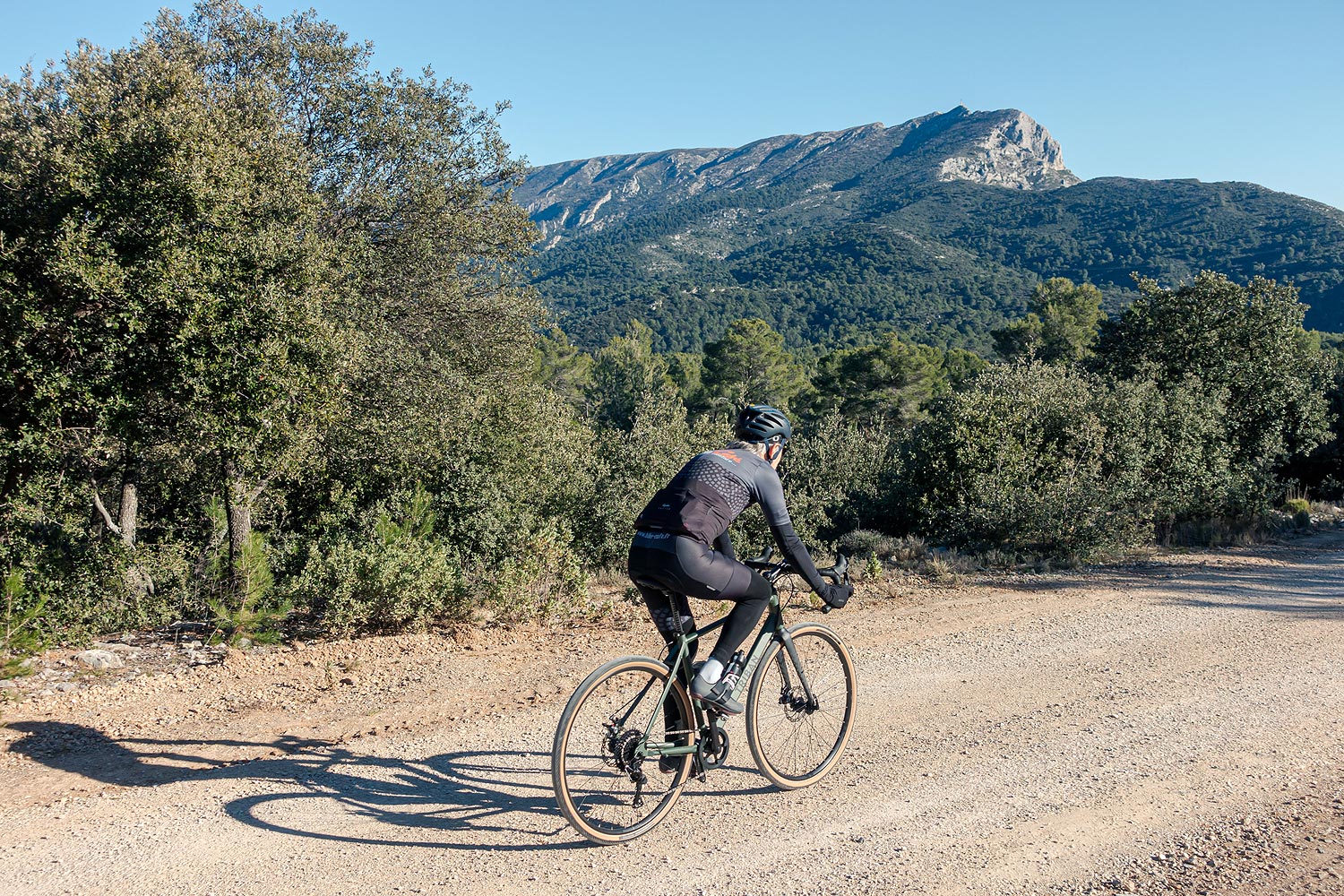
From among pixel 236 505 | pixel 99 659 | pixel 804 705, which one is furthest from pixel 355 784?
pixel 236 505

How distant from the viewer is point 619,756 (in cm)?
387

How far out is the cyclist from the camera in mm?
3828

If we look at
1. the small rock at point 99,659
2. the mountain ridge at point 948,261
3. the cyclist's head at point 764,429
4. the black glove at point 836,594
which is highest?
the mountain ridge at point 948,261

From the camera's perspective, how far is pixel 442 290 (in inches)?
575

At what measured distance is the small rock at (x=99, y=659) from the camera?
6.52 m

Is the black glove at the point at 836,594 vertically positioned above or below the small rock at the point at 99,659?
above

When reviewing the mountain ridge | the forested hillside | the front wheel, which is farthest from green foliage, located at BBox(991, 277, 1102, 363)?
the mountain ridge

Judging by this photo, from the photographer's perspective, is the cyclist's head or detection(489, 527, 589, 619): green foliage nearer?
the cyclist's head

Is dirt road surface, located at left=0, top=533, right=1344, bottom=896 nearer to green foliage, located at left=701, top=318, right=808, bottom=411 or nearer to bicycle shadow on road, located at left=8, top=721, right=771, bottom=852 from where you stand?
bicycle shadow on road, located at left=8, top=721, right=771, bottom=852

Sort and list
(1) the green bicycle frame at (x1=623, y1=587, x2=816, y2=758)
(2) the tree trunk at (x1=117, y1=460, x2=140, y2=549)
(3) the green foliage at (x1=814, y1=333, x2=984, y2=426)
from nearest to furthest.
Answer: (1) the green bicycle frame at (x1=623, y1=587, x2=816, y2=758) < (2) the tree trunk at (x1=117, y1=460, x2=140, y2=549) < (3) the green foliage at (x1=814, y1=333, x2=984, y2=426)

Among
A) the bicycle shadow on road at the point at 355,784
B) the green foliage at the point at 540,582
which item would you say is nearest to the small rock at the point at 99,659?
the bicycle shadow on road at the point at 355,784

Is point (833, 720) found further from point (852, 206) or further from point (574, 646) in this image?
point (852, 206)

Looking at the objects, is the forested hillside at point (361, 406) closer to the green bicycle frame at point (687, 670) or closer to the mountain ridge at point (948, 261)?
the green bicycle frame at point (687, 670)

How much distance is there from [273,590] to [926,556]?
8129 mm
